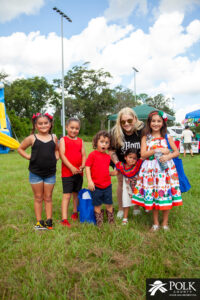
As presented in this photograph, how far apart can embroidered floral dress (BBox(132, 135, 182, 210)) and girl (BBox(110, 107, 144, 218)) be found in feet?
1.16

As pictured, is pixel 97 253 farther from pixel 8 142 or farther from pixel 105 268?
pixel 8 142

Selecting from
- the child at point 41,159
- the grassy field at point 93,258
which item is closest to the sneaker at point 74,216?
the grassy field at point 93,258

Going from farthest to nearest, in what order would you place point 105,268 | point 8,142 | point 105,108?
point 105,108 → point 8,142 → point 105,268

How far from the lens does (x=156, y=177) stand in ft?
9.51

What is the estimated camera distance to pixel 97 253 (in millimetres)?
2299

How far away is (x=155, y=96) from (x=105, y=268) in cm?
6049

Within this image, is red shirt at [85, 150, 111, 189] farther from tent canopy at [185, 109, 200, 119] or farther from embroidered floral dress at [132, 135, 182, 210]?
tent canopy at [185, 109, 200, 119]

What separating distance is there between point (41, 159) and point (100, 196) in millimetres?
953

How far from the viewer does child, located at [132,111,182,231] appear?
9.31 feet

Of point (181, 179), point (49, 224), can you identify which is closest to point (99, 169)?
point (49, 224)

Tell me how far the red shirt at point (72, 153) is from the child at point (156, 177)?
2.97 ft

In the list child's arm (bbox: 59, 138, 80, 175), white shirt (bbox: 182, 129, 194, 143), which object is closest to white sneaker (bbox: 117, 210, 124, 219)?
child's arm (bbox: 59, 138, 80, 175)

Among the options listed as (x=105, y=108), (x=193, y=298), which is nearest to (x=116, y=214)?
(x=193, y=298)

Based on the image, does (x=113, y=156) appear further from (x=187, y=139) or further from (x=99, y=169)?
(x=187, y=139)
